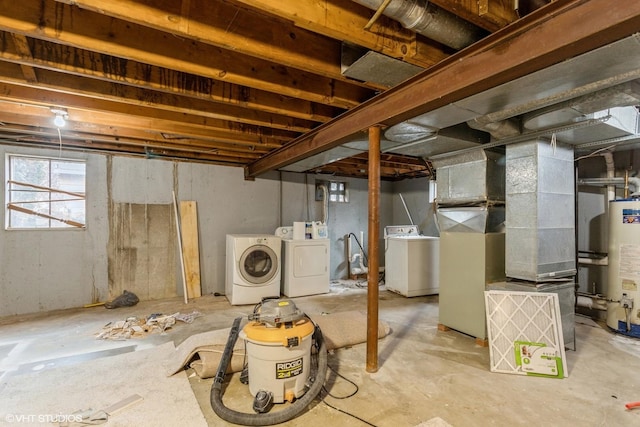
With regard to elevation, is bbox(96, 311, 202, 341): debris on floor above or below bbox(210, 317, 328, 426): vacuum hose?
below

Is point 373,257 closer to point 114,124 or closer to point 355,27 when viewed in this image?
point 355,27

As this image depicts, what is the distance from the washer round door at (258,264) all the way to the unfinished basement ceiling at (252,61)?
5.83 feet

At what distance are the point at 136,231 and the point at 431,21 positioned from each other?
15.1 feet

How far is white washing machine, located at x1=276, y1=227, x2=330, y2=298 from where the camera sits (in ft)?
15.4

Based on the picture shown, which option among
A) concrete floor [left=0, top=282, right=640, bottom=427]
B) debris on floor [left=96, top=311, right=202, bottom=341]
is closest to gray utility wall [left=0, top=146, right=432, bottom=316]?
concrete floor [left=0, top=282, right=640, bottom=427]

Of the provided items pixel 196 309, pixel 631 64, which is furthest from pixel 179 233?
pixel 631 64

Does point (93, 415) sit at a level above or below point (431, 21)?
below

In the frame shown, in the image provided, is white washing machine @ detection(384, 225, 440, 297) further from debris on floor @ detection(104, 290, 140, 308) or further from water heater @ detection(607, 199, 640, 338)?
debris on floor @ detection(104, 290, 140, 308)

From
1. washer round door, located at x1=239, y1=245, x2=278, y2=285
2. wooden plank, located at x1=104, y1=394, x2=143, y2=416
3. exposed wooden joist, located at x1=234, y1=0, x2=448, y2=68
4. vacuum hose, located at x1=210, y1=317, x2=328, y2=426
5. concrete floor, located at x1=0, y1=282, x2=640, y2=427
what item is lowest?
concrete floor, located at x1=0, y1=282, x2=640, y2=427

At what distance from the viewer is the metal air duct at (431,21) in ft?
4.35

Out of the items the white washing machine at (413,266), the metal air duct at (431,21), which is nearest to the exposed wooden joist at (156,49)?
the metal air duct at (431,21)

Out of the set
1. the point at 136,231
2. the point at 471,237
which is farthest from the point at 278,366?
the point at 136,231

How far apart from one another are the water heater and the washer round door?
4.05 metres

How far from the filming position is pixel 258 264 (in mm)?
4422
